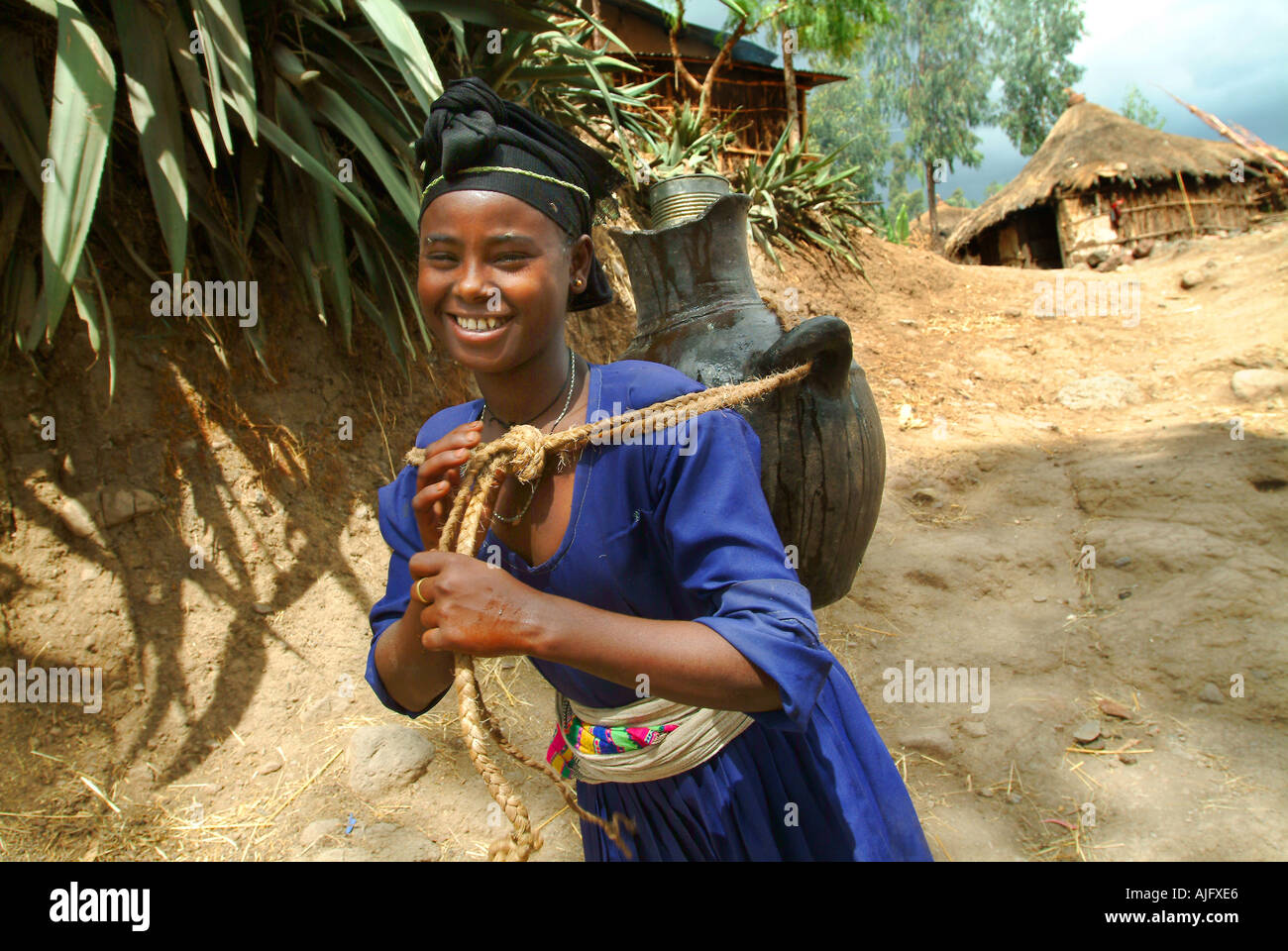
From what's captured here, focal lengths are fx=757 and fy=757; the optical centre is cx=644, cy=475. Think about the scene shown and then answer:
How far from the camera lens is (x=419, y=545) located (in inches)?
44.8

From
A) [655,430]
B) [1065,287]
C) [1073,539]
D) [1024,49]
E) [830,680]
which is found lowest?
[1073,539]

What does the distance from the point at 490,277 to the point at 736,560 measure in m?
0.51

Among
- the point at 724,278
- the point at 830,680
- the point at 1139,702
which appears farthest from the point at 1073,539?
the point at 830,680

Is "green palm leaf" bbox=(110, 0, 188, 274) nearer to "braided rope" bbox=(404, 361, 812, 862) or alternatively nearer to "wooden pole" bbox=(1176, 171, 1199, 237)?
"braided rope" bbox=(404, 361, 812, 862)

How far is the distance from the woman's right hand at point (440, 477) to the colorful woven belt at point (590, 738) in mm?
417

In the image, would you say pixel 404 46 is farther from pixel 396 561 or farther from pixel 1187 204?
pixel 1187 204

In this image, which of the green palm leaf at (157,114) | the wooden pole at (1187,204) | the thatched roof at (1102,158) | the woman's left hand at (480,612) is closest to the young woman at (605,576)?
the woman's left hand at (480,612)

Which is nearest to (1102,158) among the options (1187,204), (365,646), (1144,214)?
(1144,214)

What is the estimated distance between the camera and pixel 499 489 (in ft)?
3.33

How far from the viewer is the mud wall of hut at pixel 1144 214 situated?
44.1 ft

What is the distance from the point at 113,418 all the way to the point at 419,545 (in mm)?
2405

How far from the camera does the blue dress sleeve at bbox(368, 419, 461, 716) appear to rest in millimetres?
1122

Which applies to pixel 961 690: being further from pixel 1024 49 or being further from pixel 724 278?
pixel 1024 49

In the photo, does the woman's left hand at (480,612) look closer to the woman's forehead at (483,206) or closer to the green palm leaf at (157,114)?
the woman's forehead at (483,206)
